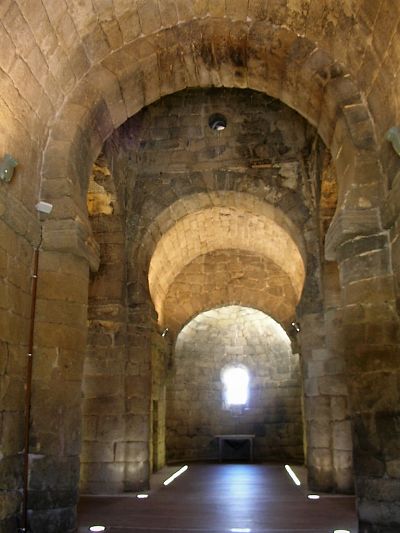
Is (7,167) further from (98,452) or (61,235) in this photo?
(98,452)

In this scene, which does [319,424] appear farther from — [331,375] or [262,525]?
[262,525]

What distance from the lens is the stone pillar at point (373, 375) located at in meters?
4.41

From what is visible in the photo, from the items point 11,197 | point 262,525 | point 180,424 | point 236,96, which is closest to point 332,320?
point 262,525

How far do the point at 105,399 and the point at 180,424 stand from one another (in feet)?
20.8

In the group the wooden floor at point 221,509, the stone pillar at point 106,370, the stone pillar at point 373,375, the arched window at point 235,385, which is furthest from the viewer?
the arched window at point 235,385

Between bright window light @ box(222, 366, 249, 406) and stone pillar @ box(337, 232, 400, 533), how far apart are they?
10.9 m

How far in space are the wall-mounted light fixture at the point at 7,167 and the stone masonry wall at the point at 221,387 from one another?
34.6ft

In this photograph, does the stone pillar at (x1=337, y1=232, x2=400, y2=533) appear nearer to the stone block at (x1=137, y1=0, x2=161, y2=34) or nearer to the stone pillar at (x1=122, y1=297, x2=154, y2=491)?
the stone block at (x1=137, y1=0, x2=161, y2=34)

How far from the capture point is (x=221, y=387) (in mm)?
15430

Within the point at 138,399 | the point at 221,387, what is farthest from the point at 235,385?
the point at 138,399

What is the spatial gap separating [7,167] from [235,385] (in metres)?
12.4

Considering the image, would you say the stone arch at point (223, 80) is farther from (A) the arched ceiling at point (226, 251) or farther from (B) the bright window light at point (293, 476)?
(B) the bright window light at point (293, 476)

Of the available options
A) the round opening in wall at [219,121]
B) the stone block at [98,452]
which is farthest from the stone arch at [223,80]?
the stone block at [98,452]

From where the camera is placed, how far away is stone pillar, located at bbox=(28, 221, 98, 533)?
4660 millimetres
